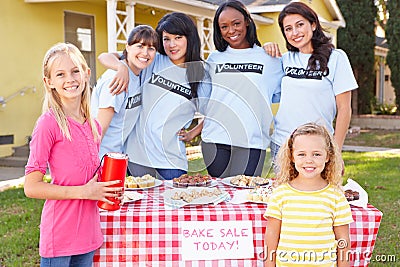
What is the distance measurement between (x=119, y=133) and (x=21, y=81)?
5.94 metres

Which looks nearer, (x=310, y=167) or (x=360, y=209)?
(x=310, y=167)

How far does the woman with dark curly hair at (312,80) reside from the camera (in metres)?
3.01

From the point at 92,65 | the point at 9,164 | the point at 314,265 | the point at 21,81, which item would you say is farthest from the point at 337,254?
the point at 92,65

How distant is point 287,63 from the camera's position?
3195 millimetres

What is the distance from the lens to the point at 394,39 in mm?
14586

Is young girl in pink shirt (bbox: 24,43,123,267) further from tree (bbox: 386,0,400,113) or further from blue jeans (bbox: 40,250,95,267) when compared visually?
tree (bbox: 386,0,400,113)

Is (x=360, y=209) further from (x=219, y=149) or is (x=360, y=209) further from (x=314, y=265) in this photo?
(x=219, y=149)

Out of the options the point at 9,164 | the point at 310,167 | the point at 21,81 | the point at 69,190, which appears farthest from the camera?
the point at 21,81

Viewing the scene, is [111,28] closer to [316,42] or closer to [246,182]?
[316,42]

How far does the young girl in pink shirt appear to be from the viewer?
6.77 ft

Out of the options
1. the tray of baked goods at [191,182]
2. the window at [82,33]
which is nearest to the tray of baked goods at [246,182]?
the tray of baked goods at [191,182]

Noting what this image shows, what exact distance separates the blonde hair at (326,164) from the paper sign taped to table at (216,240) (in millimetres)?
336

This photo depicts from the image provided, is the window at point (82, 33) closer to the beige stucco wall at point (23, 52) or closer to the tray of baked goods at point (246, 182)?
the beige stucco wall at point (23, 52)

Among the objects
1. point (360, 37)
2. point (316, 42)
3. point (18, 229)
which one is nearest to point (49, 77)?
point (316, 42)
